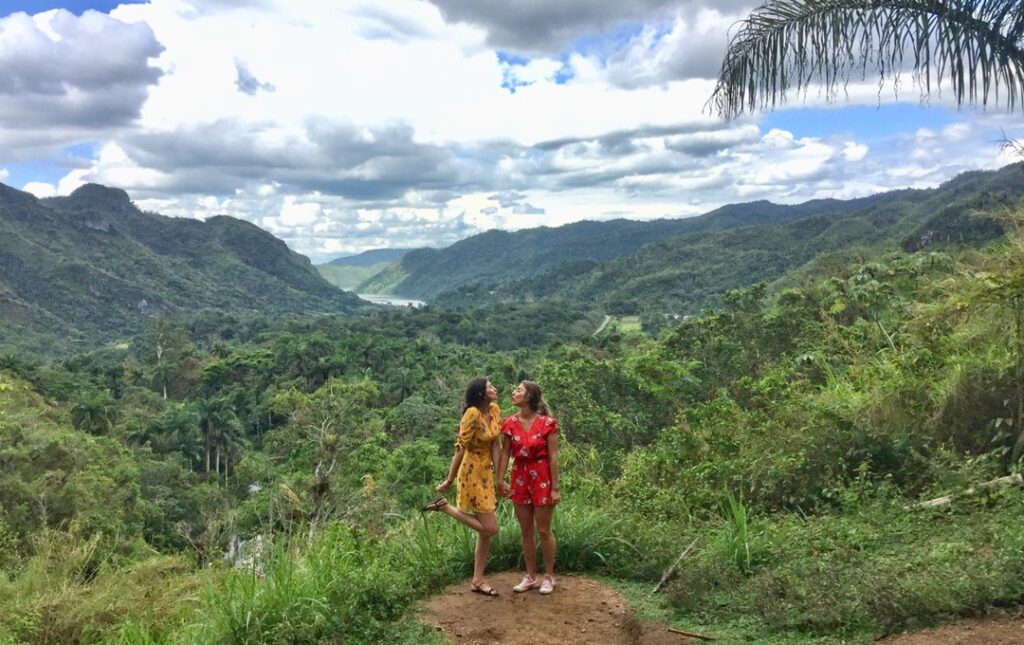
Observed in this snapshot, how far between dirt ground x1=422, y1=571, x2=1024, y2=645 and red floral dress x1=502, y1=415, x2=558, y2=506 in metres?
0.59

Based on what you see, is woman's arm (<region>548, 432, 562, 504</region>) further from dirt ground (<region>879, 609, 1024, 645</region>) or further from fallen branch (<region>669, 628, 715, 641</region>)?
dirt ground (<region>879, 609, 1024, 645</region>)

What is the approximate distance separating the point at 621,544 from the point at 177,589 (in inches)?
208

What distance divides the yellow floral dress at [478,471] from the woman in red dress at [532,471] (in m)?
0.08

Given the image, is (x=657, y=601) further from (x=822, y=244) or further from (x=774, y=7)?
(x=822, y=244)

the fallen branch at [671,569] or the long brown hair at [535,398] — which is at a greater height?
the long brown hair at [535,398]

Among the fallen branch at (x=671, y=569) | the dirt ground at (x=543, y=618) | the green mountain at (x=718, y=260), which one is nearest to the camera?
the dirt ground at (x=543, y=618)

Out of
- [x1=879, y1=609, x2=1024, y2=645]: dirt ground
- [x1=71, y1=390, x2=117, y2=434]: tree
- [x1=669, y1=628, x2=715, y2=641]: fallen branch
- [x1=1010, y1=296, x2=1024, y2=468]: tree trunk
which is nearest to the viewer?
[x1=879, y1=609, x2=1024, y2=645]: dirt ground

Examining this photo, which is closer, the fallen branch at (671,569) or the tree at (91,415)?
the fallen branch at (671,569)

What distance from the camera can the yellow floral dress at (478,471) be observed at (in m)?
4.52

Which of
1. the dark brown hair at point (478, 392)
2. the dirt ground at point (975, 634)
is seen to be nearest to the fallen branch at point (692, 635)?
the dirt ground at point (975, 634)

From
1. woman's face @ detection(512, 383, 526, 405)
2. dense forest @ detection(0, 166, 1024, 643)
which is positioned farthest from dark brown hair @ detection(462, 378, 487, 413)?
dense forest @ detection(0, 166, 1024, 643)

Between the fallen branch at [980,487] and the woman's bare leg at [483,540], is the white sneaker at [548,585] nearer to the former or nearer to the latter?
the woman's bare leg at [483,540]

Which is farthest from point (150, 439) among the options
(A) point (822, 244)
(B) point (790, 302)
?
(A) point (822, 244)

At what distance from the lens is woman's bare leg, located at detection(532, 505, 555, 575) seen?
454 centimetres
